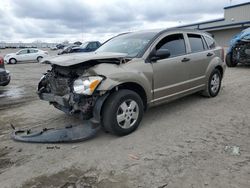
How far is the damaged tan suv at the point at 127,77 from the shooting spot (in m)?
4.09

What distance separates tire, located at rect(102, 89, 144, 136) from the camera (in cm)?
409

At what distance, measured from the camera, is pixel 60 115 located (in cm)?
561

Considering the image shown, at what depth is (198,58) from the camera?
583 centimetres

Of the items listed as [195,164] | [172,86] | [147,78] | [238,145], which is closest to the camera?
[195,164]

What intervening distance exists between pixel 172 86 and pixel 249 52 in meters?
7.28

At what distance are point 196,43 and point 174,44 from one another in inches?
36.0

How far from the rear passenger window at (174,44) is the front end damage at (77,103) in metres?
1.18

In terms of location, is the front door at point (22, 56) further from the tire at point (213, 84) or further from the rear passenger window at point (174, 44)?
the rear passenger window at point (174, 44)

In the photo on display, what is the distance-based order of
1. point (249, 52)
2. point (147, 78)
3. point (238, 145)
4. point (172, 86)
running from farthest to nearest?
point (249, 52), point (172, 86), point (147, 78), point (238, 145)

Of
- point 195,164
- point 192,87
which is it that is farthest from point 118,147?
point 192,87

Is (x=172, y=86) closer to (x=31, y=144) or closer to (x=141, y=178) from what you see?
(x=141, y=178)

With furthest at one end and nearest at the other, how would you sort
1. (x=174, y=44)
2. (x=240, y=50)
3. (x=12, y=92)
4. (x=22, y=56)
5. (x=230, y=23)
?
(x=230, y=23) → (x=22, y=56) → (x=240, y=50) → (x=12, y=92) → (x=174, y=44)

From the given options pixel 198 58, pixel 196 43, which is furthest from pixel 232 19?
pixel 198 58

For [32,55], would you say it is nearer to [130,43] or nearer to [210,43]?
[210,43]
